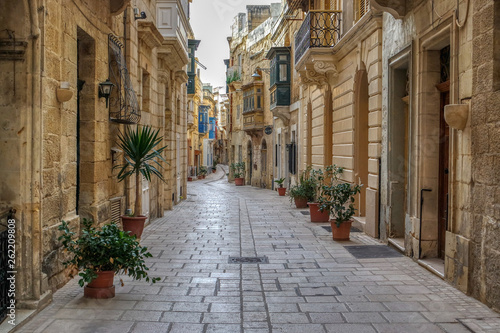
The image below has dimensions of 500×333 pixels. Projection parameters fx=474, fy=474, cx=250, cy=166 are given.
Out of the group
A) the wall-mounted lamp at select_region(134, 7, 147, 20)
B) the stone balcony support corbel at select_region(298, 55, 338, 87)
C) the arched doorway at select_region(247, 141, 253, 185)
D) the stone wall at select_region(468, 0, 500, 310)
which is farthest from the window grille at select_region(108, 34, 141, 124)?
the arched doorway at select_region(247, 141, 253, 185)

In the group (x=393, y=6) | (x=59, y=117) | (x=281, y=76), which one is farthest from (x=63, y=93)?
(x=281, y=76)

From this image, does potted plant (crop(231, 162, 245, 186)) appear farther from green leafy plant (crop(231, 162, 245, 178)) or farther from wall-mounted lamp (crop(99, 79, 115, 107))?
wall-mounted lamp (crop(99, 79, 115, 107))

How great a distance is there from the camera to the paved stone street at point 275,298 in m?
4.69

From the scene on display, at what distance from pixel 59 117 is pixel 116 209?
3.34m

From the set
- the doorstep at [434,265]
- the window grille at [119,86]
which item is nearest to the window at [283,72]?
the window grille at [119,86]

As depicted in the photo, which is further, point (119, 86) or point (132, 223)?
point (132, 223)

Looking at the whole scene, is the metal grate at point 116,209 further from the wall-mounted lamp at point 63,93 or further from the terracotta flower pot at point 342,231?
the terracotta flower pot at point 342,231

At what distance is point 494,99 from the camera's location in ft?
17.1

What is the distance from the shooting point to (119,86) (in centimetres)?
888

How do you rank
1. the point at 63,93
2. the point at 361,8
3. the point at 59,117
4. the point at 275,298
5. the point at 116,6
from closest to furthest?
the point at 275,298, the point at 63,93, the point at 59,117, the point at 116,6, the point at 361,8

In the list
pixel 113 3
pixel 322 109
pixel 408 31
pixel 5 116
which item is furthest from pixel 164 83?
pixel 5 116

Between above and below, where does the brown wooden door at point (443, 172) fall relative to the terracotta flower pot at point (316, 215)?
above

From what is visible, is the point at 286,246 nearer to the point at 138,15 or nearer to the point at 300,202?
the point at 138,15

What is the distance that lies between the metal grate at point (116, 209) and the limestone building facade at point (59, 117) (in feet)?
0.13
